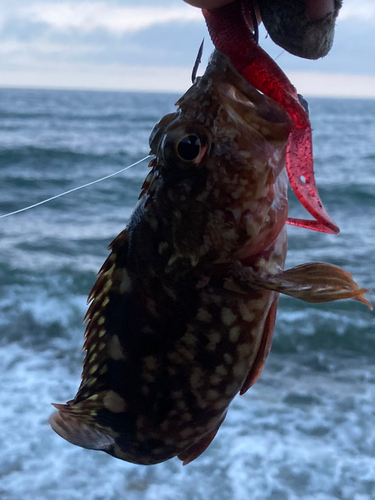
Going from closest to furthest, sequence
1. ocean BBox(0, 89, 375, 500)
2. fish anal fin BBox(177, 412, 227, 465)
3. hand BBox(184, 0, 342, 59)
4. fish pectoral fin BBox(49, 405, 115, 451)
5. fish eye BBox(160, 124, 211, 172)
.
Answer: hand BBox(184, 0, 342, 59), fish eye BBox(160, 124, 211, 172), fish pectoral fin BBox(49, 405, 115, 451), fish anal fin BBox(177, 412, 227, 465), ocean BBox(0, 89, 375, 500)

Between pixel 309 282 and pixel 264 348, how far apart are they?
42cm

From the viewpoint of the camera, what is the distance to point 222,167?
1539mm

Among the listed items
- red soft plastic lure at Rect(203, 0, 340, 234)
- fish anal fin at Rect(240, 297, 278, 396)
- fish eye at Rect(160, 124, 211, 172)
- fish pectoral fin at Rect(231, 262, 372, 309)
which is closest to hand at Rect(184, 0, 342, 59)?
red soft plastic lure at Rect(203, 0, 340, 234)

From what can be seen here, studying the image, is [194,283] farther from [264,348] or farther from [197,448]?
[197,448]

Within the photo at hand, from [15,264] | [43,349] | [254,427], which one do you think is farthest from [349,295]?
[15,264]

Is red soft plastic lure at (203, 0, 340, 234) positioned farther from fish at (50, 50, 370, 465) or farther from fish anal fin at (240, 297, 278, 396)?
fish anal fin at (240, 297, 278, 396)

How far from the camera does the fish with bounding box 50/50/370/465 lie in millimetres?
1487

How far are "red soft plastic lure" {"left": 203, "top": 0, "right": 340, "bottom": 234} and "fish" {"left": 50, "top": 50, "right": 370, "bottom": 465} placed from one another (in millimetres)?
25

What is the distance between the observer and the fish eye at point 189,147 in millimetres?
1508

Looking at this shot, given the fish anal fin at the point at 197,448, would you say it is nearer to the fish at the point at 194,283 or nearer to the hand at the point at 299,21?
the fish at the point at 194,283

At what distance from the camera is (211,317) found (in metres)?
1.69

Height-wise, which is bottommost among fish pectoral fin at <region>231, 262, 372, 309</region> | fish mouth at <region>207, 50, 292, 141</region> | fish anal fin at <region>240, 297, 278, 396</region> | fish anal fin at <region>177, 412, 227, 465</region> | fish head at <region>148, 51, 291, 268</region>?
fish anal fin at <region>177, 412, 227, 465</region>

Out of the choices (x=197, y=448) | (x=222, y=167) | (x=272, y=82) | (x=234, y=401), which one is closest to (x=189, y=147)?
(x=222, y=167)

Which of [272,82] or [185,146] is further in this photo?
[185,146]
